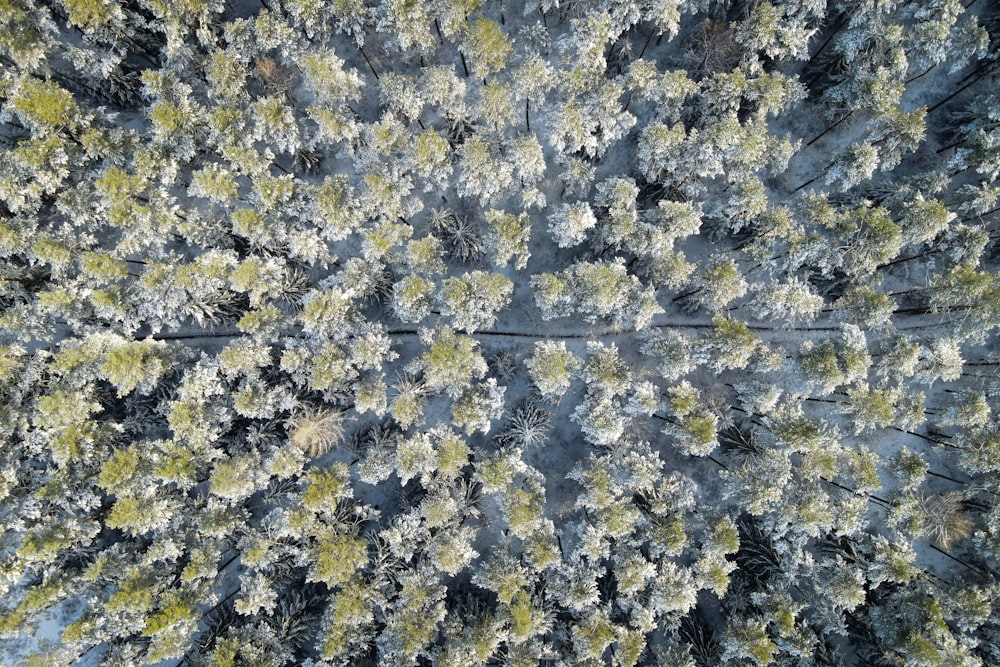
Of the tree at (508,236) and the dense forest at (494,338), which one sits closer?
the dense forest at (494,338)

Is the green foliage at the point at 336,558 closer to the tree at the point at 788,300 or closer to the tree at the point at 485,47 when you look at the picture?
the tree at the point at 788,300

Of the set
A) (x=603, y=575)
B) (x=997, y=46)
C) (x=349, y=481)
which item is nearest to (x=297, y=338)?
(x=349, y=481)

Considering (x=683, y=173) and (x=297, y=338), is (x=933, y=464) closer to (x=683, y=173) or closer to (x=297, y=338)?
(x=683, y=173)

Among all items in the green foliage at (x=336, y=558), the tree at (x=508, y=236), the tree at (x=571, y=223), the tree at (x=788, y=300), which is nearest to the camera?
Result: the green foliage at (x=336, y=558)

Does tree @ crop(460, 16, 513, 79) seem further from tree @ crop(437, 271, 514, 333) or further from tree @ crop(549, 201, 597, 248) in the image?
tree @ crop(437, 271, 514, 333)

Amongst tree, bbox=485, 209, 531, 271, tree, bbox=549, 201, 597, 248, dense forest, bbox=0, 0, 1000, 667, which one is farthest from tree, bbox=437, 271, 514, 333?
tree, bbox=549, 201, 597, 248

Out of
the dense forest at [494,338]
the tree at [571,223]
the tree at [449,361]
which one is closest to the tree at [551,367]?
the dense forest at [494,338]

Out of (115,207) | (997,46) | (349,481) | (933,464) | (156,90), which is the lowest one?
(933,464)

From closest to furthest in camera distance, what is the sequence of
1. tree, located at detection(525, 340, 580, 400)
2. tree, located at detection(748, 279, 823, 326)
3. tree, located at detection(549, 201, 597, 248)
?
tree, located at detection(525, 340, 580, 400) → tree, located at detection(549, 201, 597, 248) → tree, located at detection(748, 279, 823, 326)
